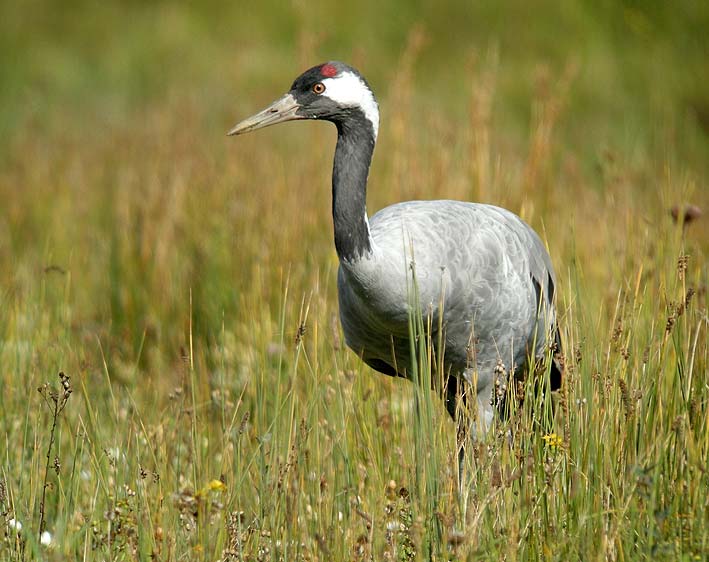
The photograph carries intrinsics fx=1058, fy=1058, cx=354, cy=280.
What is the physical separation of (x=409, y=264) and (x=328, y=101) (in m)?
0.59

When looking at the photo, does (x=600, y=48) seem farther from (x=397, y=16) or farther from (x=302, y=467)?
(x=302, y=467)

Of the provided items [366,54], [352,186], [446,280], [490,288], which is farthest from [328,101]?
[366,54]

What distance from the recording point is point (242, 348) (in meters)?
4.70

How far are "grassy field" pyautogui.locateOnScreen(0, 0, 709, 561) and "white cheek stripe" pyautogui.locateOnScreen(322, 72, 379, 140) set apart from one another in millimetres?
579

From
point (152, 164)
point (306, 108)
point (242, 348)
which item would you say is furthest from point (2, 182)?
point (306, 108)

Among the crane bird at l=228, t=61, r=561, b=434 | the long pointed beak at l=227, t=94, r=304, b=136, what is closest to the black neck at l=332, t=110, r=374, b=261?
the crane bird at l=228, t=61, r=561, b=434

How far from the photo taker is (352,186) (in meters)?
3.26

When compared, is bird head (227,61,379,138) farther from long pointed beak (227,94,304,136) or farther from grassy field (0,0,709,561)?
grassy field (0,0,709,561)

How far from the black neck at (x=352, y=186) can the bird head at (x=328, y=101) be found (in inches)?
0.9

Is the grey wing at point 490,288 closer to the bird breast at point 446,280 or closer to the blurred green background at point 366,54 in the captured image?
the bird breast at point 446,280

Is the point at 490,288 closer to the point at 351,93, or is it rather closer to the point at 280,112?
the point at 351,93

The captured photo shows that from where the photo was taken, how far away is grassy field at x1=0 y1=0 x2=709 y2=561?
2.60 metres

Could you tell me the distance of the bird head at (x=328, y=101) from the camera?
340 centimetres

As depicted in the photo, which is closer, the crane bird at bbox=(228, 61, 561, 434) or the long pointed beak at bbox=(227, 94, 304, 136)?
the crane bird at bbox=(228, 61, 561, 434)
